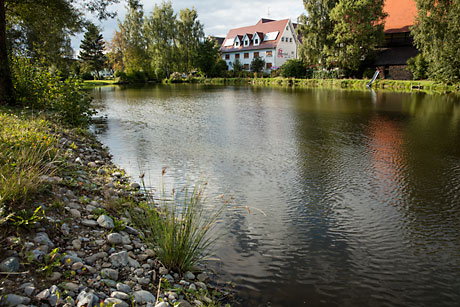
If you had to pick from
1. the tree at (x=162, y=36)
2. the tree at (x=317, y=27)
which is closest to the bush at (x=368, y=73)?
the tree at (x=317, y=27)

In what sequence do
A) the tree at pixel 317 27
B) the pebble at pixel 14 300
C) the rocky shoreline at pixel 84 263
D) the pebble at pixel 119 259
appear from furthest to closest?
1. the tree at pixel 317 27
2. the pebble at pixel 119 259
3. the rocky shoreline at pixel 84 263
4. the pebble at pixel 14 300

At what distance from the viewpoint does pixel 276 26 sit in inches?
2795

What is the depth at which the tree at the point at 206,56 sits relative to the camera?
69.2 m

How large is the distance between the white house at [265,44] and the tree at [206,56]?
706cm

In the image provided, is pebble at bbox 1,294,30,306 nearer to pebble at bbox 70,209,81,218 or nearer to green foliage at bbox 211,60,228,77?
pebble at bbox 70,209,81,218

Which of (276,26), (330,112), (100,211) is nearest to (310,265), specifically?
(100,211)

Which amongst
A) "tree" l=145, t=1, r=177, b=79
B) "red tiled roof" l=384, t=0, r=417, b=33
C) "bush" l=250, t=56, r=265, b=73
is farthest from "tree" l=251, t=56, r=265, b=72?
"red tiled roof" l=384, t=0, r=417, b=33

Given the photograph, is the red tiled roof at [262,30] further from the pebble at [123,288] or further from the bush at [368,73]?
the pebble at [123,288]

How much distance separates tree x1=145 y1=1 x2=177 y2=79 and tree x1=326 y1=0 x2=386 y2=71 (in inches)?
1314

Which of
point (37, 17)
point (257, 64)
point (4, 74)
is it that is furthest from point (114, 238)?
point (257, 64)

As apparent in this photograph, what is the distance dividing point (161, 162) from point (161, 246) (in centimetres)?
605

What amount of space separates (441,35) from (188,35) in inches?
1902

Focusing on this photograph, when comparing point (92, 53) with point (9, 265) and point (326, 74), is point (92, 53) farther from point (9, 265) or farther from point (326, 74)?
point (9, 265)

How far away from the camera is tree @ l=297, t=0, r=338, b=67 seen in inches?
1907
